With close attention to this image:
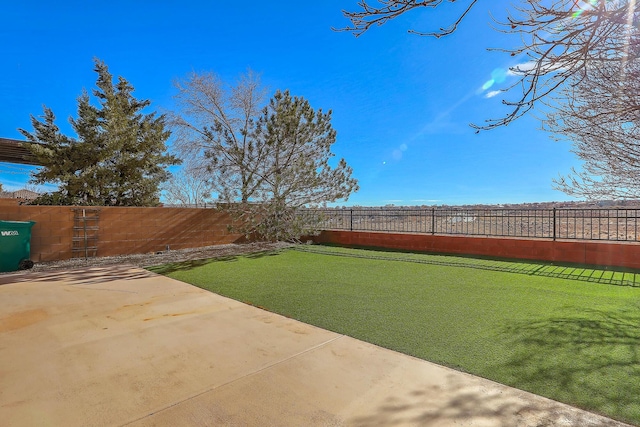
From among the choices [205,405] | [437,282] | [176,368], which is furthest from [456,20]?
[437,282]

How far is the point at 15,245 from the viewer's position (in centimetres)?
693

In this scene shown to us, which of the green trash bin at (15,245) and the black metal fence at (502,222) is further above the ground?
the black metal fence at (502,222)

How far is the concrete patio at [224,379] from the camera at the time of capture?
75.2 inches

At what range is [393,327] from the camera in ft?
11.0

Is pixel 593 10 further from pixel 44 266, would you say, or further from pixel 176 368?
pixel 44 266

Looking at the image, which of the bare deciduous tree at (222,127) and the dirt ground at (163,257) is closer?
the dirt ground at (163,257)

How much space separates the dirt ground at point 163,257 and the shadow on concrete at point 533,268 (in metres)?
3.71

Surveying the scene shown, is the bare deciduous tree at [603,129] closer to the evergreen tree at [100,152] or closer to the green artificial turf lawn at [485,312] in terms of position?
the green artificial turf lawn at [485,312]

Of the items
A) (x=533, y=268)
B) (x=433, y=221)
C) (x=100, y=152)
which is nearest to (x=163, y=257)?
(x=100, y=152)

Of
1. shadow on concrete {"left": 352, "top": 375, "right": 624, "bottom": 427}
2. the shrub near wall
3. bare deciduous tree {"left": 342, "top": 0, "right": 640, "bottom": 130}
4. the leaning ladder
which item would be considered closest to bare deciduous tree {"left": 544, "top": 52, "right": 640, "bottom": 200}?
bare deciduous tree {"left": 342, "top": 0, "right": 640, "bottom": 130}

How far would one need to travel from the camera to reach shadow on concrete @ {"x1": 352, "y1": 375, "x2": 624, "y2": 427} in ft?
5.99

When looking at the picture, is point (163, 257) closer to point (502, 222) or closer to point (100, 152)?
point (100, 152)

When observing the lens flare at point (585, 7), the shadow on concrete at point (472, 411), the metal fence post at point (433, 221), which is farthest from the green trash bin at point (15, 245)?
the metal fence post at point (433, 221)

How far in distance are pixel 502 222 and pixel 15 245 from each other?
11.7m
